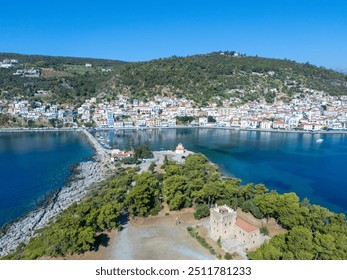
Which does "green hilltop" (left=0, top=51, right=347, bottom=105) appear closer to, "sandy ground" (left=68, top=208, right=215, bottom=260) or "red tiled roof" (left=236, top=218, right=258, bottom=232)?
"sandy ground" (left=68, top=208, right=215, bottom=260)

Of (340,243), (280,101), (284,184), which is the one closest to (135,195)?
(340,243)

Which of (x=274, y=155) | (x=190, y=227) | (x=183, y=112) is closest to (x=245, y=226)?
(x=190, y=227)

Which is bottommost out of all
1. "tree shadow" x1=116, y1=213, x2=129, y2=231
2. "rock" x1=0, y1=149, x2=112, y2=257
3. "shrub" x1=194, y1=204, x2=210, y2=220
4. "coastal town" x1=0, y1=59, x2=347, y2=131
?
"rock" x1=0, y1=149, x2=112, y2=257

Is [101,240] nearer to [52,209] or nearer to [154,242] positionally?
[154,242]

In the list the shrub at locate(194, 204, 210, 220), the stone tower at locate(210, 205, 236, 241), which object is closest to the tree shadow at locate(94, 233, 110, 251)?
the shrub at locate(194, 204, 210, 220)

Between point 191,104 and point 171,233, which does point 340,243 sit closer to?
point 171,233

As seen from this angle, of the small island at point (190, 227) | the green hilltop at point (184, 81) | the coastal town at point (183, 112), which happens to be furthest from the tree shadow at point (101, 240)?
the green hilltop at point (184, 81)
